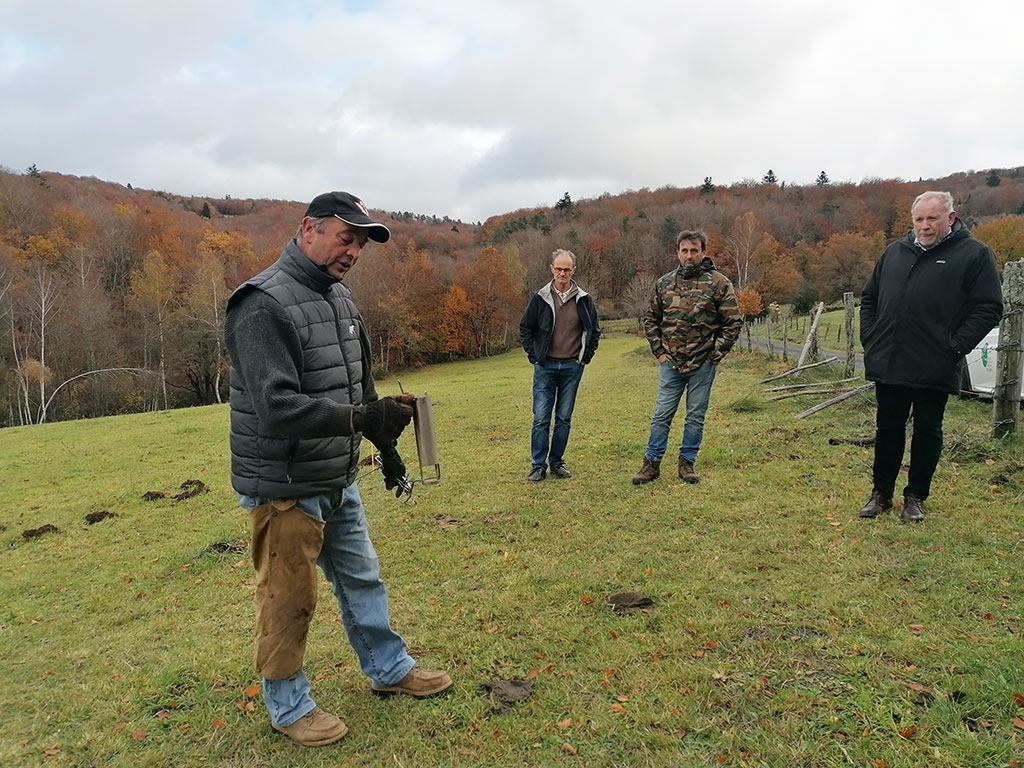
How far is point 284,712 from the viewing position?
116 inches

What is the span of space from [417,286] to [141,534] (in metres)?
50.1

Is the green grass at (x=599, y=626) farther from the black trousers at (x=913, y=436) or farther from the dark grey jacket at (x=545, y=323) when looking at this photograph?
the dark grey jacket at (x=545, y=323)

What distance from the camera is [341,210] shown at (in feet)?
9.29

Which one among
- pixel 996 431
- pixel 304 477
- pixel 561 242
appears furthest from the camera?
pixel 561 242

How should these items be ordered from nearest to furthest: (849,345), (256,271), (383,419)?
(383,419) → (849,345) → (256,271)

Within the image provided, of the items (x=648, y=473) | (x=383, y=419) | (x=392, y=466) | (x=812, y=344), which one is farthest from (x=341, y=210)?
(x=812, y=344)

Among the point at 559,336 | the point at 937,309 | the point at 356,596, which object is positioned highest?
the point at 937,309

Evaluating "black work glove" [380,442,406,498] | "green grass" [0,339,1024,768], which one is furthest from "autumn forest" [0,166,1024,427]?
"black work glove" [380,442,406,498]

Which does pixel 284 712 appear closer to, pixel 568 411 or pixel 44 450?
pixel 568 411

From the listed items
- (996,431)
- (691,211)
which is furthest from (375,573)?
(691,211)

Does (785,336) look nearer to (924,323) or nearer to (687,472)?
(687,472)

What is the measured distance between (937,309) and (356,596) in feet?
15.9

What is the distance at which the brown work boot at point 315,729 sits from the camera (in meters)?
2.90

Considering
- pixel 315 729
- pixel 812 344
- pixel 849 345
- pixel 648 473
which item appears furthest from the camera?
pixel 812 344
